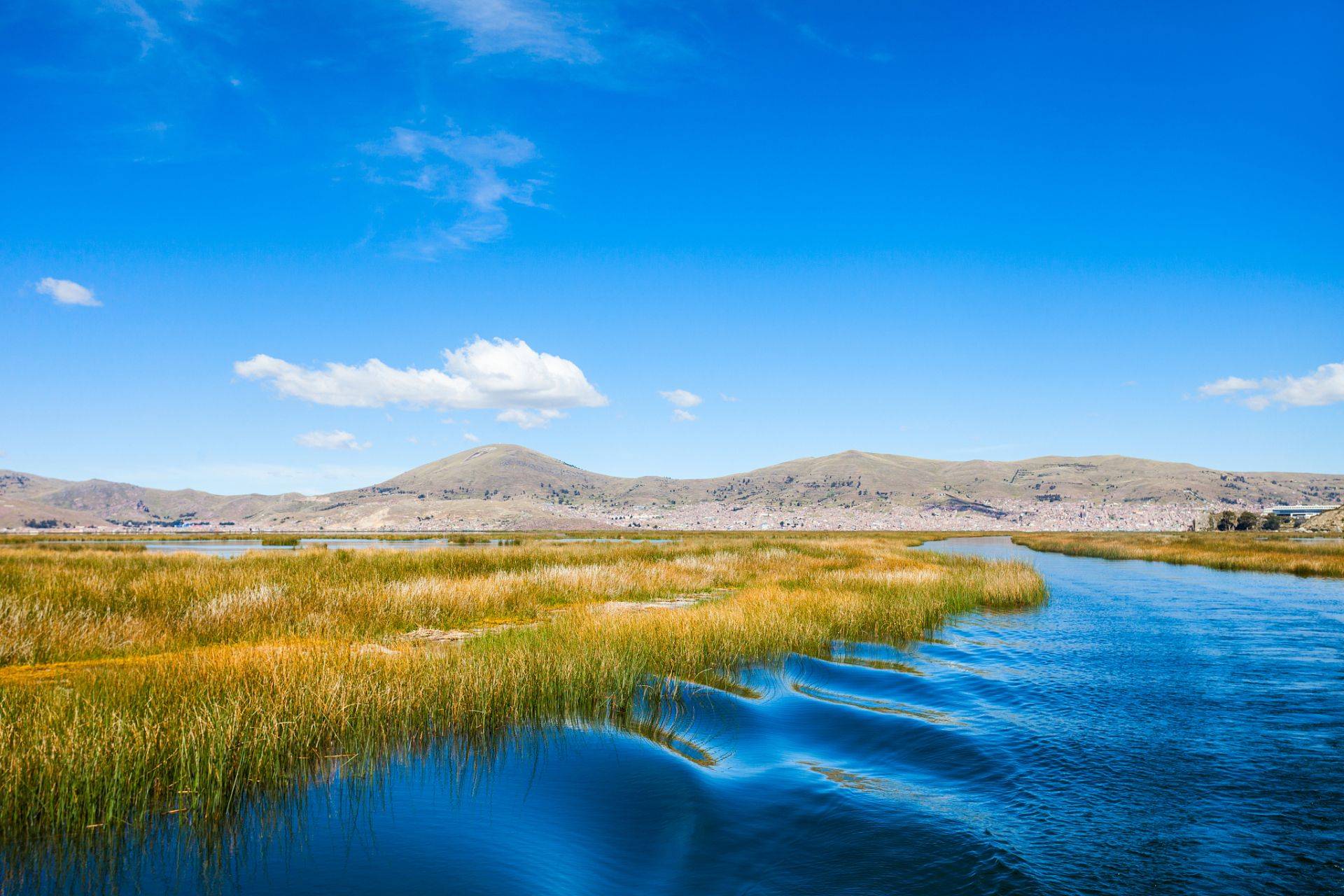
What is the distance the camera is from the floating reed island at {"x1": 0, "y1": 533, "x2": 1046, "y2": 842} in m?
6.80

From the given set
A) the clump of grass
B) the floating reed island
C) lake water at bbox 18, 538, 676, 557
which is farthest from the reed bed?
the clump of grass

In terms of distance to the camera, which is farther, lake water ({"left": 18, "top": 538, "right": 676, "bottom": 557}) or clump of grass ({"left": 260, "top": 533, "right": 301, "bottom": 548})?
clump of grass ({"left": 260, "top": 533, "right": 301, "bottom": 548})

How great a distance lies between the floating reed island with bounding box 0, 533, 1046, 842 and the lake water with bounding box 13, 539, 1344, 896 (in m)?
1.02

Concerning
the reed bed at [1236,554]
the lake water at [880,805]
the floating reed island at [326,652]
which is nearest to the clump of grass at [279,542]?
the floating reed island at [326,652]

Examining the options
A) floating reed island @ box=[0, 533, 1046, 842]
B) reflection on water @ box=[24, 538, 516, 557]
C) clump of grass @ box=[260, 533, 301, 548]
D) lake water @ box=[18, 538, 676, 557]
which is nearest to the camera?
floating reed island @ box=[0, 533, 1046, 842]

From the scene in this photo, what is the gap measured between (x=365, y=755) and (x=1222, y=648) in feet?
65.4

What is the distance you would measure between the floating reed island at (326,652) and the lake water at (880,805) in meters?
1.02

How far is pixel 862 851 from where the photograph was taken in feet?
23.0

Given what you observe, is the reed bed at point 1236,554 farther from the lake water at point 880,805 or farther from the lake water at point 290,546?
the lake water at point 290,546

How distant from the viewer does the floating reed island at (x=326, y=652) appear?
6.80 m

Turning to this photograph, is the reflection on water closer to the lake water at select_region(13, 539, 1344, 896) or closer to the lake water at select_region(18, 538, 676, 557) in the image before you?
the lake water at select_region(18, 538, 676, 557)

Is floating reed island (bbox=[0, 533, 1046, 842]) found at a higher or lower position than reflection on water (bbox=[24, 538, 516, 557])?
higher

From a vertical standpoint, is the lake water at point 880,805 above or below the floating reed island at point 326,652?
below

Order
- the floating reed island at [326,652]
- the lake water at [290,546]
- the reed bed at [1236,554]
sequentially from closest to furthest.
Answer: the floating reed island at [326,652]
the reed bed at [1236,554]
the lake water at [290,546]
